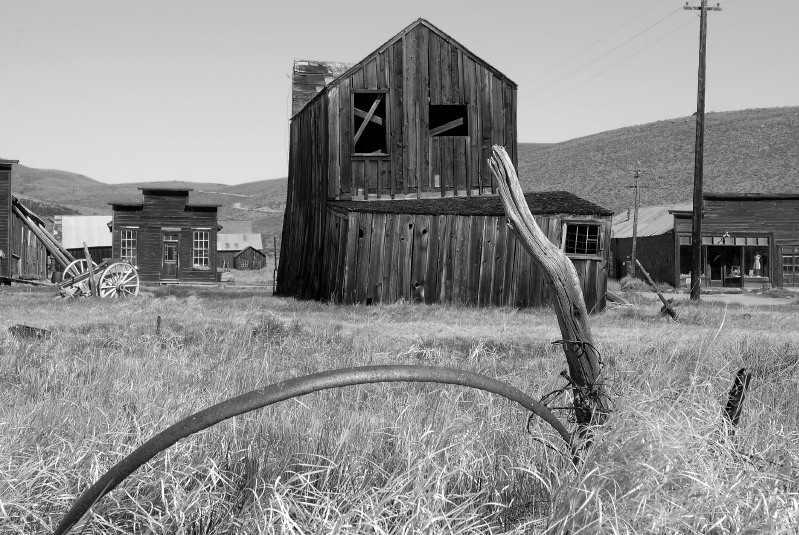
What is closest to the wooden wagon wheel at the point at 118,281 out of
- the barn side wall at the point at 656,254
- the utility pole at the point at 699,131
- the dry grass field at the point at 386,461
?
the dry grass field at the point at 386,461

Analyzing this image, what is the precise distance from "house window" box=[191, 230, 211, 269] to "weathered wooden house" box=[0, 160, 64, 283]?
7.13 m

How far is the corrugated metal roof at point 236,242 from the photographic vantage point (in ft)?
226

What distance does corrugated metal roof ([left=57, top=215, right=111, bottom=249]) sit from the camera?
6119 centimetres

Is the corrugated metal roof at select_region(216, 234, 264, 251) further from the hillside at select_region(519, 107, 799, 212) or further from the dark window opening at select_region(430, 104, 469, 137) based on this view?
the dark window opening at select_region(430, 104, 469, 137)

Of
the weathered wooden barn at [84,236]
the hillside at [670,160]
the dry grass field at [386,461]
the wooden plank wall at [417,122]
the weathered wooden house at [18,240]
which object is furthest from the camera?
the hillside at [670,160]

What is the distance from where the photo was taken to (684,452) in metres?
3.84

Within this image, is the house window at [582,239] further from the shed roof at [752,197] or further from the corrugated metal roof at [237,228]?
the corrugated metal roof at [237,228]

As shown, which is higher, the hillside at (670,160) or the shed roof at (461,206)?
the hillside at (670,160)

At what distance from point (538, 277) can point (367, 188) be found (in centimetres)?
492

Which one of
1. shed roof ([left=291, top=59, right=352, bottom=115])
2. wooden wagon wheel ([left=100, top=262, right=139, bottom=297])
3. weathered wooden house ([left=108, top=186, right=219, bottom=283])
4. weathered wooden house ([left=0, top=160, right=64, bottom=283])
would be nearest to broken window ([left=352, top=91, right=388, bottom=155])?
shed roof ([left=291, top=59, right=352, bottom=115])

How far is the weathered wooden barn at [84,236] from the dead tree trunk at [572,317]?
59828mm

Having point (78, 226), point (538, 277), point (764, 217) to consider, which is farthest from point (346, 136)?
point (78, 226)

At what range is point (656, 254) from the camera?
43.8 m

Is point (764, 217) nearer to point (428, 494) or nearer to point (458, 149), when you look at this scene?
point (458, 149)
